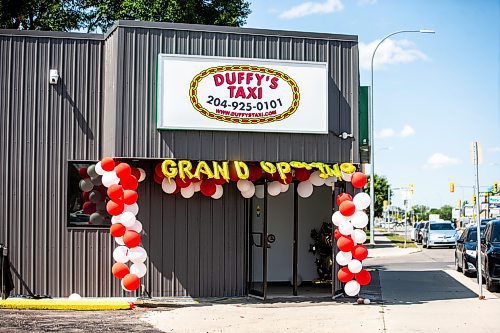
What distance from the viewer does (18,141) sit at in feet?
52.3

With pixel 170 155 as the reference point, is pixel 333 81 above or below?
above

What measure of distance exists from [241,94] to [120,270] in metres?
4.07

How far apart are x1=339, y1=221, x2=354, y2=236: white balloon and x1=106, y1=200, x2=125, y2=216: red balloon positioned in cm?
419

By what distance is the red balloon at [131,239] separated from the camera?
47.7 ft

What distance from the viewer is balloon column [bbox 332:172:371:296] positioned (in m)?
15.4

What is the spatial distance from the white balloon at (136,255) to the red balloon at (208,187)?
1923 millimetres

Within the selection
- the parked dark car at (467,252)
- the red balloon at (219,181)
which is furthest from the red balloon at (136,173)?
the parked dark car at (467,252)

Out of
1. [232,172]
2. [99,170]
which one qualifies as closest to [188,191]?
[232,172]

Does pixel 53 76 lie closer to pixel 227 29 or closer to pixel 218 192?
pixel 227 29

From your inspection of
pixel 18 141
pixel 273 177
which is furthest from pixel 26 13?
pixel 273 177

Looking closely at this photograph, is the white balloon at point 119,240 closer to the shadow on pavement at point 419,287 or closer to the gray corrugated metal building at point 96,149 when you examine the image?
the gray corrugated metal building at point 96,149

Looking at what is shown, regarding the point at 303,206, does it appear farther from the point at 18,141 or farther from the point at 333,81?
the point at 18,141

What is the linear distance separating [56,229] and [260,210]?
4878 mm

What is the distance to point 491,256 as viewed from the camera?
1802 cm
